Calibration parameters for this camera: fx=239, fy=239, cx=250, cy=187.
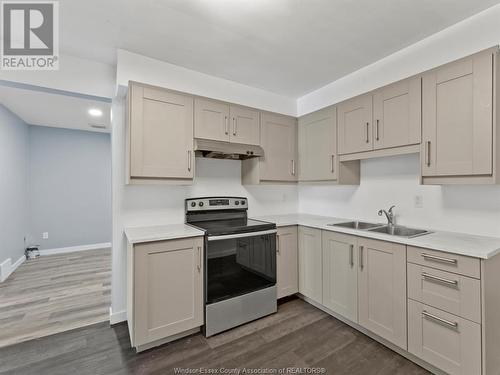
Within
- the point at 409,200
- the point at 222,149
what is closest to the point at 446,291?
the point at 409,200

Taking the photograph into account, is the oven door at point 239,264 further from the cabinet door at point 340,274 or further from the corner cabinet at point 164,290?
the cabinet door at point 340,274

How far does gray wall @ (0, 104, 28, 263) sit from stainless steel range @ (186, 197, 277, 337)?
3.02 metres

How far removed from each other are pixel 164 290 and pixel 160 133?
1358 millimetres

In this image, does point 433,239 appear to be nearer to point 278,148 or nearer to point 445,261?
point 445,261

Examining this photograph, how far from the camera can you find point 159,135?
7.15 ft

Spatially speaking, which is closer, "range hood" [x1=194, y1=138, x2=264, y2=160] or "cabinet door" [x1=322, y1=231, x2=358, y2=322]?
"cabinet door" [x1=322, y1=231, x2=358, y2=322]

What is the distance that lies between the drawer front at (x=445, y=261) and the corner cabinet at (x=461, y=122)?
22.0 inches

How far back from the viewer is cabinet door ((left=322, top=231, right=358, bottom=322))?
7.05 ft

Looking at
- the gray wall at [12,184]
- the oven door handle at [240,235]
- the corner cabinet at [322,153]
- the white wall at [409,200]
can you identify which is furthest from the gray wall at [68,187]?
the white wall at [409,200]

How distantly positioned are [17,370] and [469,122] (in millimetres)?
3632

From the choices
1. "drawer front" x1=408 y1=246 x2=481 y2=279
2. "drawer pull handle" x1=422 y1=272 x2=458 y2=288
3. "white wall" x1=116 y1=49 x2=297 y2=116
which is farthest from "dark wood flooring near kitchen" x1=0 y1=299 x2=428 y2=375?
"white wall" x1=116 y1=49 x2=297 y2=116

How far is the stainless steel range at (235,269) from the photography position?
6.96 ft

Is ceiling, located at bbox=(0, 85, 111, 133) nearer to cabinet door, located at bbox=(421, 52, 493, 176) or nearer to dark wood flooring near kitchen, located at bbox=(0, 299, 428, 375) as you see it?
dark wood flooring near kitchen, located at bbox=(0, 299, 428, 375)

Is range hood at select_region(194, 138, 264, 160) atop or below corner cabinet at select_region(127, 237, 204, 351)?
atop
